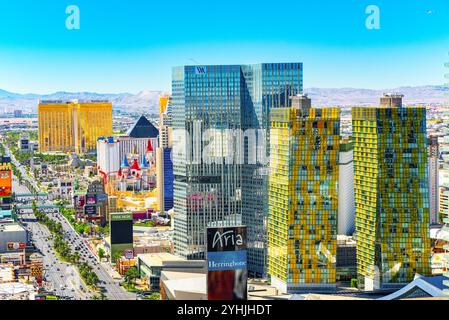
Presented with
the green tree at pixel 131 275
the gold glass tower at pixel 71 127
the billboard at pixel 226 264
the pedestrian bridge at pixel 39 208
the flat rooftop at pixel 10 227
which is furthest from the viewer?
the gold glass tower at pixel 71 127

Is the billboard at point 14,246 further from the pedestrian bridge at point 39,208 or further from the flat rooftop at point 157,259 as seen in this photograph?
the pedestrian bridge at point 39,208

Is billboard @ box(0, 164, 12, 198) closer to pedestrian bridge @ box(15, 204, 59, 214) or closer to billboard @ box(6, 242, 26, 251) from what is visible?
pedestrian bridge @ box(15, 204, 59, 214)

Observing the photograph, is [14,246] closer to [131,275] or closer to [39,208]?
[131,275]

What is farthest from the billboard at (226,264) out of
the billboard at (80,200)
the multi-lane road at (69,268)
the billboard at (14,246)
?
the billboard at (80,200)

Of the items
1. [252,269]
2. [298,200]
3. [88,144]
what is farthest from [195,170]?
[88,144]

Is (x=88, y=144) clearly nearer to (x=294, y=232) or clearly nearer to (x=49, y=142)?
(x=49, y=142)
